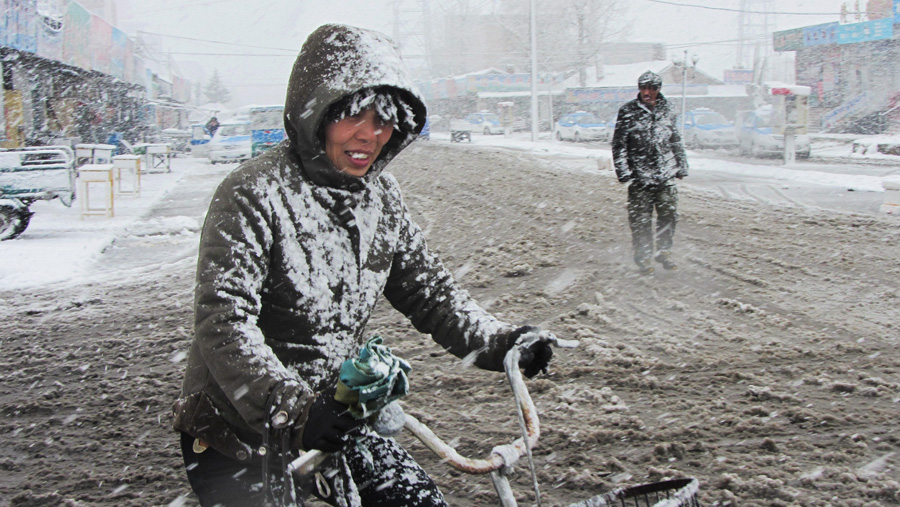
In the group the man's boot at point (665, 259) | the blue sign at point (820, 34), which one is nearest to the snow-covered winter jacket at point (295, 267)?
the man's boot at point (665, 259)

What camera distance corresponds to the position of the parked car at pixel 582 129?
40.8 metres

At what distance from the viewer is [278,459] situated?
189 cm

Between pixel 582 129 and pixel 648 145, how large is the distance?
3412 cm

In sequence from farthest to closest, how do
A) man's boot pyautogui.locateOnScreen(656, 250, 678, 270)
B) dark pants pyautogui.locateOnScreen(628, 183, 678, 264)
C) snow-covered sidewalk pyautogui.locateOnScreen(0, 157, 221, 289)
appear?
snow-covered sidewalk pyautogui.locateOnScreen(0, 157, 221, 289) < man's boot pyautogui.locateOnScreen(656, 250, 678, 270) < dark pants pyautogui.locateOnScreen(628, 183, 678, 264)

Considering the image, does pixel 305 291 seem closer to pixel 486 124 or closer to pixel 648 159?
pixel 648 159

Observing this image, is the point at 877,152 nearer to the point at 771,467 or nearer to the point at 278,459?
the point at 771,467

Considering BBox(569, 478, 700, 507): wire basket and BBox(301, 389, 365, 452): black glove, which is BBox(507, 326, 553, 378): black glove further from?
BBox(301, 389, 365, 452): black glove

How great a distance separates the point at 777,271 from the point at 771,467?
15.4 ft

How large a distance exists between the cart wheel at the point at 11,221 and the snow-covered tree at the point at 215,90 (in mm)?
111766

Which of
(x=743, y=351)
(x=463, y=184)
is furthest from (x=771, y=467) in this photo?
(x=463, y=184)

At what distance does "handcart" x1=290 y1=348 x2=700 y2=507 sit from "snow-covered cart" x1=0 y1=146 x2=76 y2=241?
461 inches

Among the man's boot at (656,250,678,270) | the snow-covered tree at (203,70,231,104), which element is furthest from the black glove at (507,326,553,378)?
the snow-covered tree at (203,70,231,104)

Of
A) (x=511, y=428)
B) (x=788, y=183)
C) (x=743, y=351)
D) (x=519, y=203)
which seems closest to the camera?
(x=511, y=428)

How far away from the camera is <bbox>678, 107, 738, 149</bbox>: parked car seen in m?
30.5
